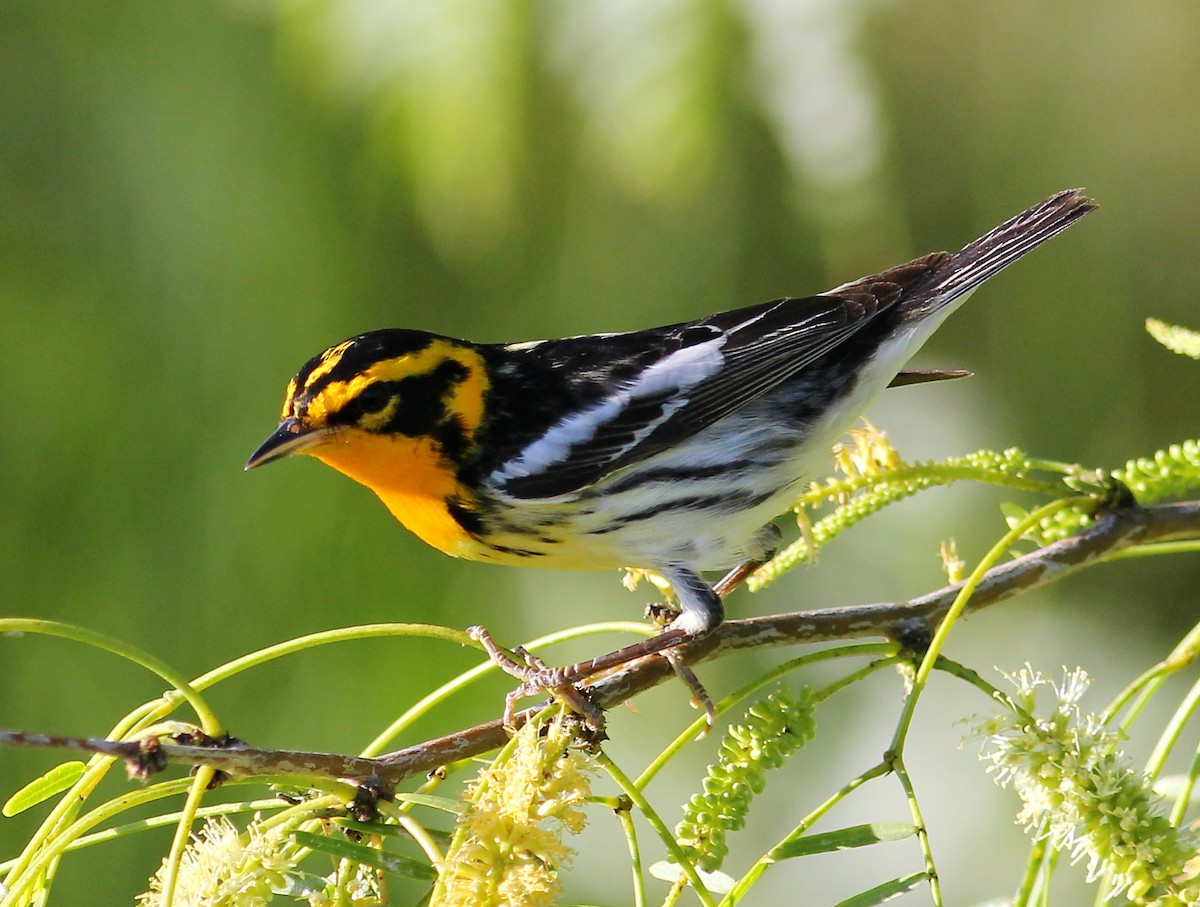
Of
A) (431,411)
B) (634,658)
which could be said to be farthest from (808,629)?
(431,411)

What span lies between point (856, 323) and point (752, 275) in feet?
5.90

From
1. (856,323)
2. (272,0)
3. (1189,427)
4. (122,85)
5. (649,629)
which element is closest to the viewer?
(649,629)

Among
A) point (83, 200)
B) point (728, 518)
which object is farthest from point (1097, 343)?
point (83, 200)

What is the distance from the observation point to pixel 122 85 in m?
4.48

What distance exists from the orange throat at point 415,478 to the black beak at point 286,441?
3.1 inches

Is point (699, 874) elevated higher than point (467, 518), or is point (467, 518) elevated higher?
point (467, 518)

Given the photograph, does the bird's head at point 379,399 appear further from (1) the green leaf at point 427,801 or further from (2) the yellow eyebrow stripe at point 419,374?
(1) the green leaf at point 427,801

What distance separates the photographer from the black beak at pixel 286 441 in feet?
6.57

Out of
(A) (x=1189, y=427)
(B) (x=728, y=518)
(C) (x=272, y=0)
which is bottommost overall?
(B) (x=728, y=518)

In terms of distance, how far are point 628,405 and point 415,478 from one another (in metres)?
0.44

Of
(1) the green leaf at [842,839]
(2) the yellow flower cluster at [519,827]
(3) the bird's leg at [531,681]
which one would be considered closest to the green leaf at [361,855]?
(2) the yellow flower cluster at [519,827]

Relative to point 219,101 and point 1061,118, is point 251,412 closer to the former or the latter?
point 219,101

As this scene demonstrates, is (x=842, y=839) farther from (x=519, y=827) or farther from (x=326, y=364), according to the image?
(x=326, y=364)

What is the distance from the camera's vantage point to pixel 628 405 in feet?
7.99
